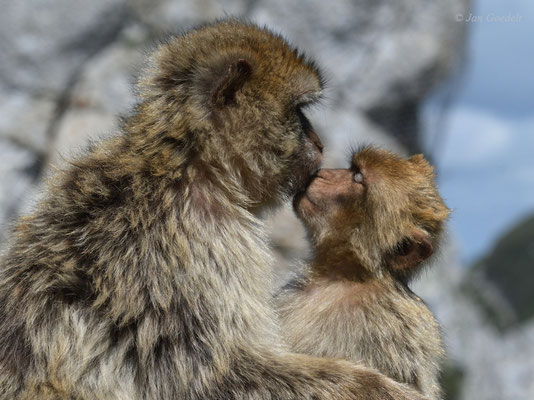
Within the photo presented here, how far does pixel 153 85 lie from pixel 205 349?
31.1 inches

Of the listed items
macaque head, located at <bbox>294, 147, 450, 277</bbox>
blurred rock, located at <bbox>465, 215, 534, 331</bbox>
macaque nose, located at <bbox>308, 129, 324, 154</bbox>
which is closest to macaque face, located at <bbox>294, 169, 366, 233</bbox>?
macaque head, located at <bbox>294, 147, 450, 277</bbox>

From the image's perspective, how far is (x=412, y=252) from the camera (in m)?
2.69

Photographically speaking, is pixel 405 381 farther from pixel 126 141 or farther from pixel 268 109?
pixel 126 141

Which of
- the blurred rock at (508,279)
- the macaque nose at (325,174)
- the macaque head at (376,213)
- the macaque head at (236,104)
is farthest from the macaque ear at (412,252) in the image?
the blurred rock at (508,279)

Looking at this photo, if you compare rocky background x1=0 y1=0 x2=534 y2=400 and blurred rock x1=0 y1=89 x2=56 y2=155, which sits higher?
rocky background x1=0 y1=0 x2=534 y2=400

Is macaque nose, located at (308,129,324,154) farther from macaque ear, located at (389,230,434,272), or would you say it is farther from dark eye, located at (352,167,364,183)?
macaque ear, located at (389,230,434,272)

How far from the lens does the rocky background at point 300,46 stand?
657 cm

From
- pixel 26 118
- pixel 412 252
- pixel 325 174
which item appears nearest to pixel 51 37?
pixel 26 118

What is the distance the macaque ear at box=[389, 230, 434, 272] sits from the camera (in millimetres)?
2660

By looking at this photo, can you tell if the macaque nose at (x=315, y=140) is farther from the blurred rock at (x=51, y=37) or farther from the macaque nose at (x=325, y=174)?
the blurred rock at (x=51, y=37)

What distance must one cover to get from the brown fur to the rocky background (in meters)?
3.87

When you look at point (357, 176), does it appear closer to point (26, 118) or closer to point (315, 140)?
point (315, 140)

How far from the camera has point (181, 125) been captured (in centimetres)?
229

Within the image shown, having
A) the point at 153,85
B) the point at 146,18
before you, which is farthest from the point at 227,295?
the point at 146,18
